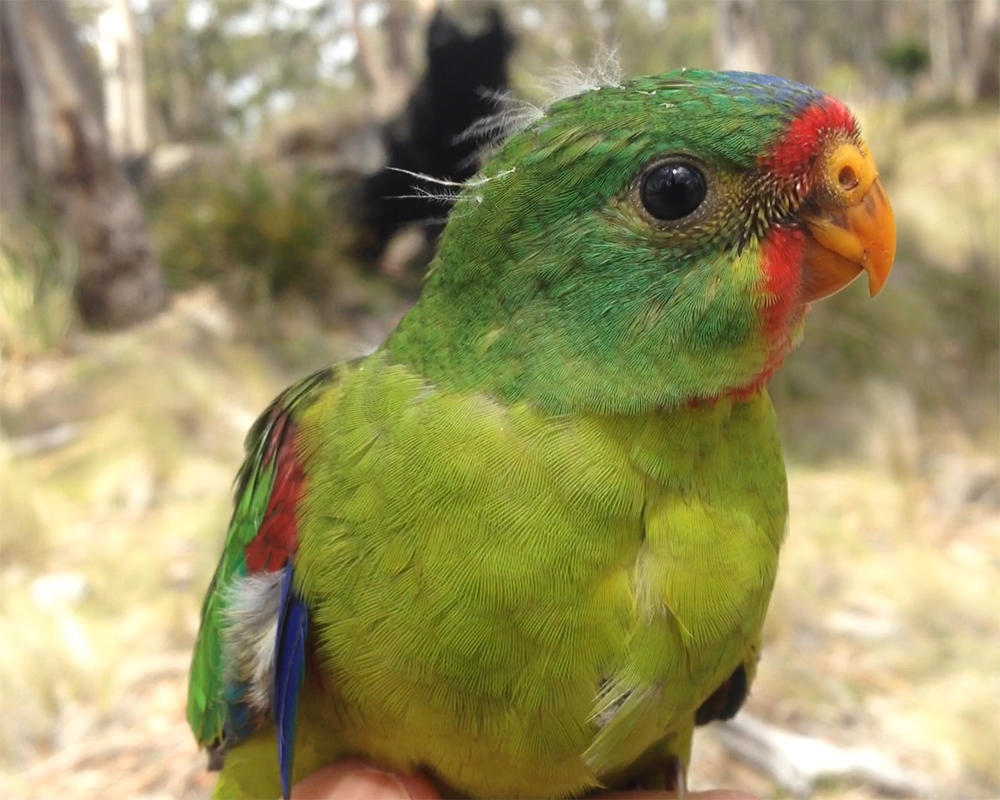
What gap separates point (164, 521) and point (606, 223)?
4.95m

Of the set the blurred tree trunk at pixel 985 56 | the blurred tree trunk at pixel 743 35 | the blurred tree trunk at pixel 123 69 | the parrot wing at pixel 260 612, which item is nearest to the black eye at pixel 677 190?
the parrot wing at pixel 260 612

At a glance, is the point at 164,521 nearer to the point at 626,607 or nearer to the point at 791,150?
the point at 626,607

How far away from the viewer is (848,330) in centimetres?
854

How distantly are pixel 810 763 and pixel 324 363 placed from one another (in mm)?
5543

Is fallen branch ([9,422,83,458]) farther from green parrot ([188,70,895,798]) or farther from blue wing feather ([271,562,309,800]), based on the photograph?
green parrot ([188,70,895,798])

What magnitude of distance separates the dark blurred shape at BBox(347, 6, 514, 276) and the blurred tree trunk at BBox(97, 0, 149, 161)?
1142 cm

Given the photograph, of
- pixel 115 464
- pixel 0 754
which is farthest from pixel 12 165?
pixel 0 754

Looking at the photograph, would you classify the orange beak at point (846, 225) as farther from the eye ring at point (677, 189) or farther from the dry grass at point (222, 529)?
the dry grass at point (222, 529)

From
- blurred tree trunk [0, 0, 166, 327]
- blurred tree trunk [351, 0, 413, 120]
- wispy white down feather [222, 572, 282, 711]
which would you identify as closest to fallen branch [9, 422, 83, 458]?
blurred tree trunk [0, 0, 166, 327]

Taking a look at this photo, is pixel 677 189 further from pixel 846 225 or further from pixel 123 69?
pixel 123 69

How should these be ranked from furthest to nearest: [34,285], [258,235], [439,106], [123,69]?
[123,69] < [439,106] < [258,235] < [34,285]

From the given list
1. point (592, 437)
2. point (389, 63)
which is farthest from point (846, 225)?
point (389, 63)

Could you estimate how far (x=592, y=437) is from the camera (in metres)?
1.67

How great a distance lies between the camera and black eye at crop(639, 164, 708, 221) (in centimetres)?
162
